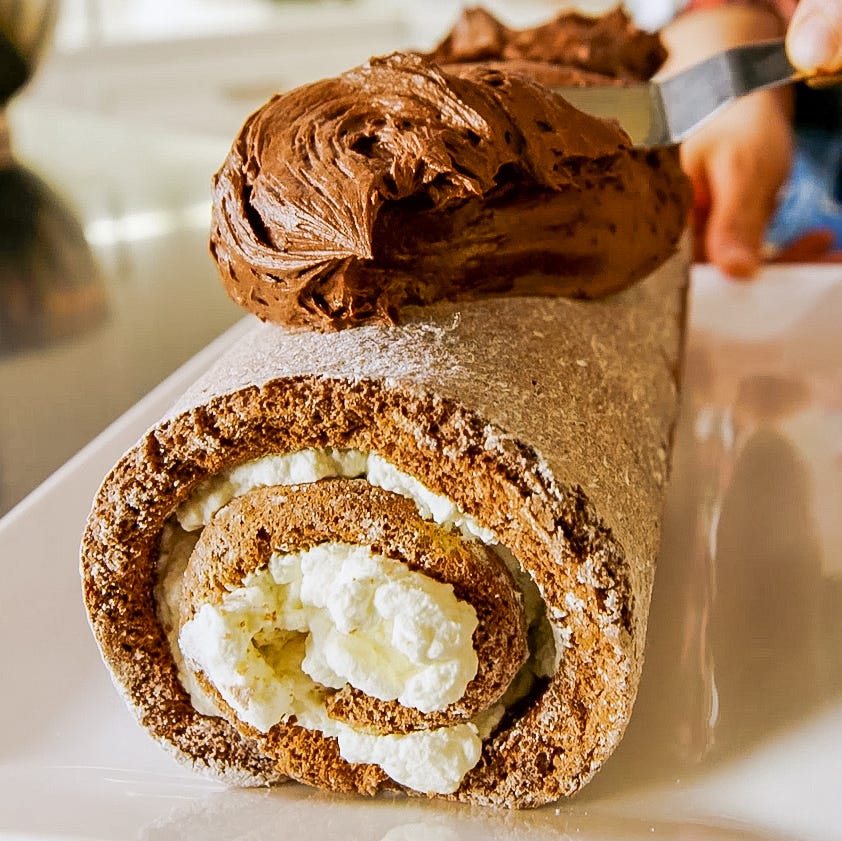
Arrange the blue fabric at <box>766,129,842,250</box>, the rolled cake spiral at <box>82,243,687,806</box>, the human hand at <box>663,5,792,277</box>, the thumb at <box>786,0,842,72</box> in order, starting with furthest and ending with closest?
the blue fabric at <box>766,129,842,250</box>, the human hand at <box>663,5,792,277</box>, the thumb at <box>786,0,842,72</box>, the rolled cake spiral at <box>82,243,687,806</box>

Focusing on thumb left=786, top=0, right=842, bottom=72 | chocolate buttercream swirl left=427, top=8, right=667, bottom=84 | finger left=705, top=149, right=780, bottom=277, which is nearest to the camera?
thumb left=786, top=0, right=842, bottom=72

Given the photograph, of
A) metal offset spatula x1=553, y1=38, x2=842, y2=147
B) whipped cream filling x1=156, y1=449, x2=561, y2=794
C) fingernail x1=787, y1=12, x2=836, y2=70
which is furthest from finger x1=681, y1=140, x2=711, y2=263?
whipped cream filling x1=156, y1=449, x2=561, y2=794

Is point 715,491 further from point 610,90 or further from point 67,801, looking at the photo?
point 67,801

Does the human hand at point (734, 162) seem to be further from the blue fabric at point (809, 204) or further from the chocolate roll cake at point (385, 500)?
the chocolate roll cake at point (385, 500)

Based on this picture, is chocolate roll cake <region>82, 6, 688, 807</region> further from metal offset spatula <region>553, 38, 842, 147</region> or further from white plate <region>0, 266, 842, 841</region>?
metal offset spatula <region>553, 38, 842, 147</region>

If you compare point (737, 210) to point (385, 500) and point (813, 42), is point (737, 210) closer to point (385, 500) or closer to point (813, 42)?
point (813, 42)

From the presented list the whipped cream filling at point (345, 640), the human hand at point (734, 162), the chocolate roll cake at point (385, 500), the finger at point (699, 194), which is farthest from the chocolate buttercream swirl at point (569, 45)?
the whipped cream filling at point (345, 640)

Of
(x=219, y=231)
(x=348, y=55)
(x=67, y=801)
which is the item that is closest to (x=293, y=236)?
(x=219, y=231)
